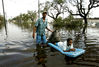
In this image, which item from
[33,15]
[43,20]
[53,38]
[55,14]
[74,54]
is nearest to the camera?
[74,54]

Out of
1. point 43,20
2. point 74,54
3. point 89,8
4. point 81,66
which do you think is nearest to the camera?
point 81,66

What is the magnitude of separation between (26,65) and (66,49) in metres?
2.43

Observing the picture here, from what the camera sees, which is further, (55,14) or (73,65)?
(55,14)

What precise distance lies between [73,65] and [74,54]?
2.38 feet

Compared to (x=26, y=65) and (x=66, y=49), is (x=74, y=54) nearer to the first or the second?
(x=66, y=49)

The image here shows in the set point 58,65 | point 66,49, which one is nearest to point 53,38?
point 66,49

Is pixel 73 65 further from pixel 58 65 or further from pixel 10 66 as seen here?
pixel 10 66

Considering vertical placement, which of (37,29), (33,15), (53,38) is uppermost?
(33,15)

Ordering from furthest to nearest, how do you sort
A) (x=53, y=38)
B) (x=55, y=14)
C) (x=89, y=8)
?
(x=55, y=14), (x=89, y=8), (x=53, y=38)

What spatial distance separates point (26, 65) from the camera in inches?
167

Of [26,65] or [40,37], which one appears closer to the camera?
[26,65]

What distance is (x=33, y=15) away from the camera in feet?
230

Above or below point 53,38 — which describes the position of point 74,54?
below

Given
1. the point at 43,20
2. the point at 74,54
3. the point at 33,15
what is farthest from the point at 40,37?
the point at 33,15
